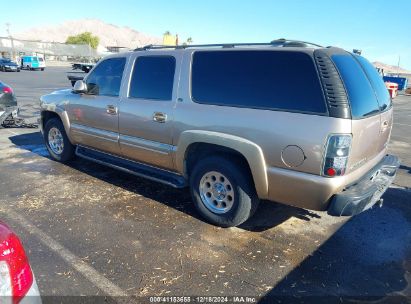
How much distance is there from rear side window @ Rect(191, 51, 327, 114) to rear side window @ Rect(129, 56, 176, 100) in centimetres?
38

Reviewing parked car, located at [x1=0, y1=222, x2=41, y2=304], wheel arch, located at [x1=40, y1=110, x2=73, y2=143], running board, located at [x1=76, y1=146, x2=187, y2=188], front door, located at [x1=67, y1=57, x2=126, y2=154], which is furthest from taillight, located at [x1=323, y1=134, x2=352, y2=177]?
wheel arch, located at [x1=40, y1=110, x2=73, y2=143]

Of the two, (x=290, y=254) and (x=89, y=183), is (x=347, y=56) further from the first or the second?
(x=89, y=183)

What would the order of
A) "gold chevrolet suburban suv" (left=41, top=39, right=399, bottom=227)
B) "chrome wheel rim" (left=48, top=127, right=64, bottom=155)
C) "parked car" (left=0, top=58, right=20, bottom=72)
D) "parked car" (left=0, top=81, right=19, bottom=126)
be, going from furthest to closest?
"parked car" (left=0, top=58, right=20, bottom=72)
"parked car" (left=0, top=81, right=19, bottom=126)
"chrome wheel rim" (left=48, top=127, right=64, bottom=155)
"gold chevrolet suburban suv" (left=41, top=39, right=399, bottom=227)

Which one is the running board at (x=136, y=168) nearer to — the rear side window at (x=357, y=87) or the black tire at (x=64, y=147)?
the black tire at (x=64, y=147)

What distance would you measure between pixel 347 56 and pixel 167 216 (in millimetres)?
2664

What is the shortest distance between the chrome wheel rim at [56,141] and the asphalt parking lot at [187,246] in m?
1.00

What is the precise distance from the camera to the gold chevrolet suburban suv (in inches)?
125

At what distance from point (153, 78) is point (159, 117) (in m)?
0.57

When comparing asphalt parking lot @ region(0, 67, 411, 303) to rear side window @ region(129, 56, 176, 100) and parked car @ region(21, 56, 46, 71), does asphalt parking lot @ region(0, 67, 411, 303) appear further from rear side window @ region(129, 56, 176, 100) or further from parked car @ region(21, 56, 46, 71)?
parked car @ region(21, 56, 46, 71)

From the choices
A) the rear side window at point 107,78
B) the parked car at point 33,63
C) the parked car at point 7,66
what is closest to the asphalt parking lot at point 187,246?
the rear side window at point 107,78

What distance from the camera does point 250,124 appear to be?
3506 millimetres

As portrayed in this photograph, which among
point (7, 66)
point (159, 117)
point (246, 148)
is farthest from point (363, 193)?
point (7, 66)

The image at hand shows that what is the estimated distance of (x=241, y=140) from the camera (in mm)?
3555

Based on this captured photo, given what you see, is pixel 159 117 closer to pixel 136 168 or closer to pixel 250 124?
pixel 136 168
